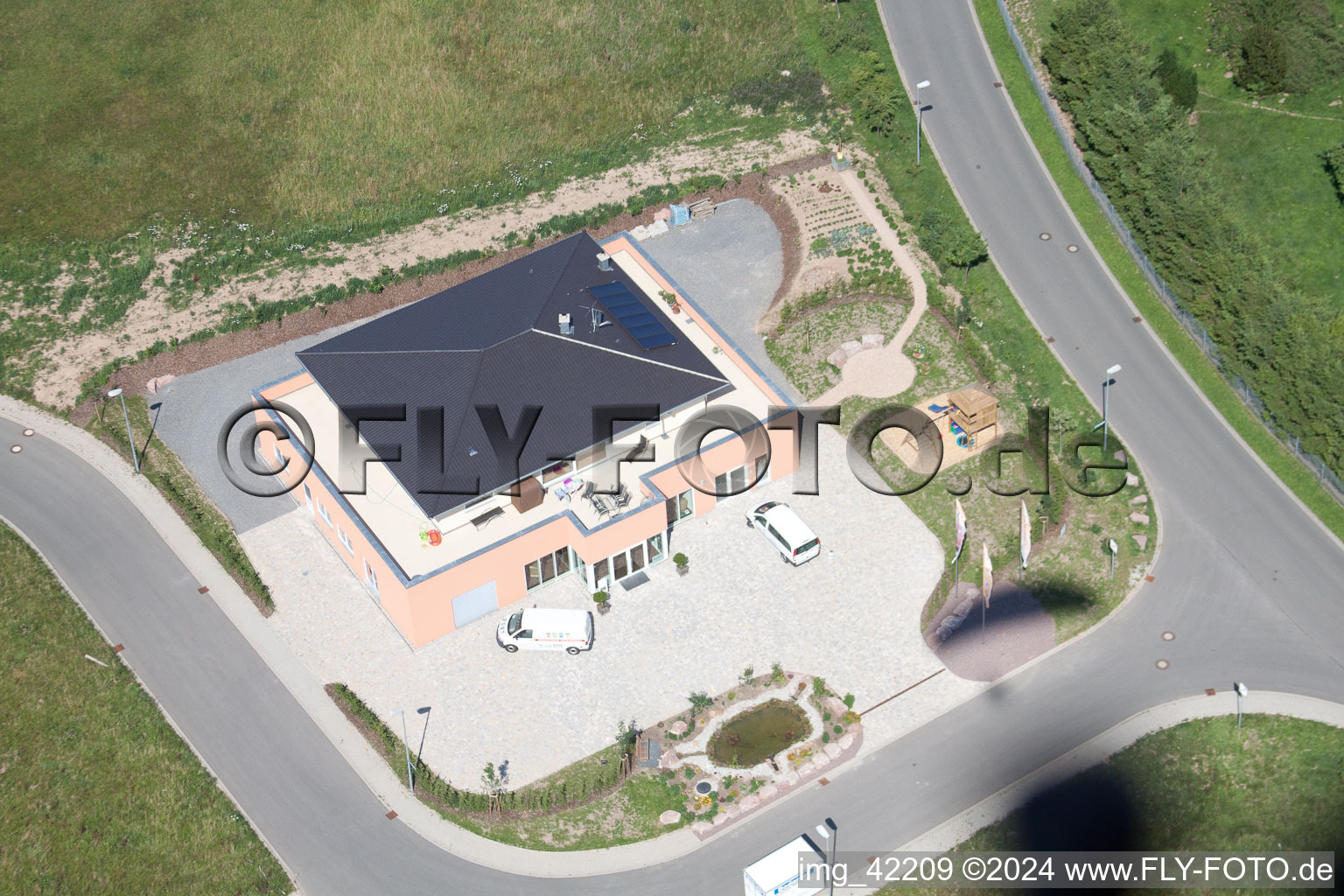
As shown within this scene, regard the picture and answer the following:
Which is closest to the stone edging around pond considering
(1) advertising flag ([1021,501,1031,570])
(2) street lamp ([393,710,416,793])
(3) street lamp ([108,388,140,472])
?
(2) street lamp ([393,710,416,793])

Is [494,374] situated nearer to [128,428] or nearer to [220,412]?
[220,412]

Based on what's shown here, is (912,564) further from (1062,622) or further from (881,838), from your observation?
(881,838)

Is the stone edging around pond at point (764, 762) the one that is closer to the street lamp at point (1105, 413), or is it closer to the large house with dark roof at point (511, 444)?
the large house with dark roof at point (511, 444)

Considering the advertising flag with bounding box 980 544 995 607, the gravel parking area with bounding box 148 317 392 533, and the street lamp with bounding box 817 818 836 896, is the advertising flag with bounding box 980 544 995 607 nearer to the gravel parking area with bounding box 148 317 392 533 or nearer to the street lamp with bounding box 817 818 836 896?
the street lamp with bounding box 817 818 836 896

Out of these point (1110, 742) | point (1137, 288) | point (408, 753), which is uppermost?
point (1137, 288)

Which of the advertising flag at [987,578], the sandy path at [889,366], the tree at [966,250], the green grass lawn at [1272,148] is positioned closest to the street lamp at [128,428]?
the sandy path at [889,366]

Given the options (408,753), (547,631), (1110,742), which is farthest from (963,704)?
(408,753)

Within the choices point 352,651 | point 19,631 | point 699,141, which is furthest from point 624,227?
point 19,631
